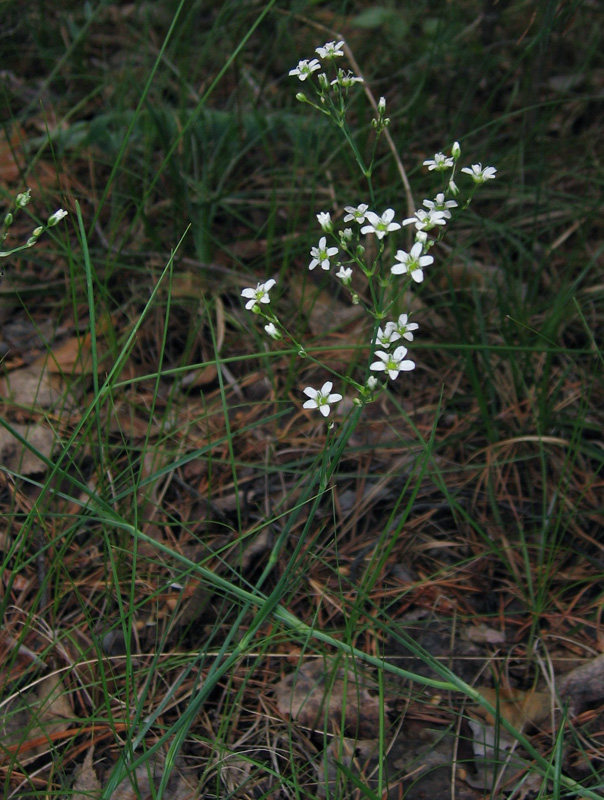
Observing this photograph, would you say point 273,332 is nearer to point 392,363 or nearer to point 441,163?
point 392,363

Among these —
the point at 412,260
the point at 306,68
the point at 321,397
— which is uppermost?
the point at 306,68

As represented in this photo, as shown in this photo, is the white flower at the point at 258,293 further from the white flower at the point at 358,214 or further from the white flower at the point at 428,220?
the white flower at the point at 428,220

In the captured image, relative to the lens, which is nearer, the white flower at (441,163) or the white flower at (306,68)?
the white flower at (441,163)

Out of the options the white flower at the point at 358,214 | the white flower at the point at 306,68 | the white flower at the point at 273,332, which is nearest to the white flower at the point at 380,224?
the white flower at the point at 358,214

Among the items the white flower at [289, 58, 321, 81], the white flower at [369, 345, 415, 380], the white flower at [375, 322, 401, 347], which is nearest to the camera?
the white flower at [369, 345, 415, 380]

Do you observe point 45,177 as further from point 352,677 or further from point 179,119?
point 352,677

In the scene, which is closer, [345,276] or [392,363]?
[392,363]

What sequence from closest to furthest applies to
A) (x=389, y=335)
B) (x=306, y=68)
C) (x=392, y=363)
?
(x=392, y=363), (x=389, y=335), (x=306, y=68)

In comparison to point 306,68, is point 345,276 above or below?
below

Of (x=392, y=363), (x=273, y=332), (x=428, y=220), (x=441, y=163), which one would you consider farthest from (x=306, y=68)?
(x=392, y=363)

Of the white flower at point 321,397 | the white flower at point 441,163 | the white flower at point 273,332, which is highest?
the white flower at point 441,163

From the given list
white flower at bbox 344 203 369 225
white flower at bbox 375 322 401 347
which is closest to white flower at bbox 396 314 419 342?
white flower at bbox 375 322 401 347

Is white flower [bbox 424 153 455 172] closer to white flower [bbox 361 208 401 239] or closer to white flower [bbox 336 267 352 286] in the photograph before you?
white flower [bbox 361 208 401 239]
